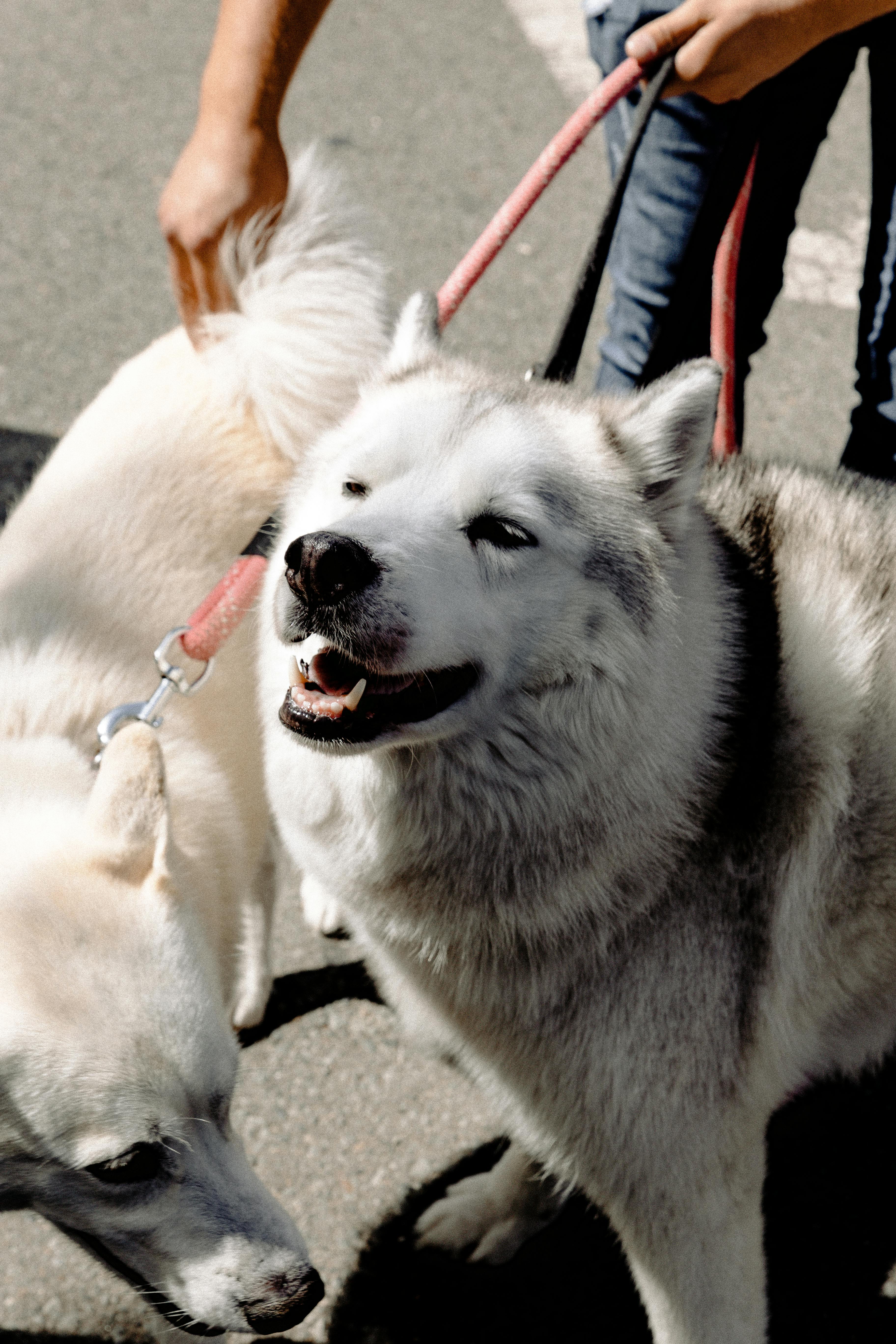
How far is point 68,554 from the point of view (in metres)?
2.00

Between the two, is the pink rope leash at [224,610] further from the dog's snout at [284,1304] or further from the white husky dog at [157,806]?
the dog's snout at [284,1304]

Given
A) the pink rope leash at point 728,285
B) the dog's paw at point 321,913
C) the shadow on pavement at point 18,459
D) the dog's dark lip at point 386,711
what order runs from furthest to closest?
the shadow on pavement at point 18,459
the dog's paw at point 321,913
the pink rope leash at point 728,285
the dog's dark lip at point 386,711

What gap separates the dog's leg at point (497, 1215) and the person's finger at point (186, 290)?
185cm

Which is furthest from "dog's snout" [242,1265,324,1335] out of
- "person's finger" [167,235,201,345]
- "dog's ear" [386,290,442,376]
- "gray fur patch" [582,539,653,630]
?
"person's finger" [167,235,201,345]

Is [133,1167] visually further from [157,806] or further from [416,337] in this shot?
[416,337]

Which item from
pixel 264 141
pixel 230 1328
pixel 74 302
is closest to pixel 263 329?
pixel 264 141

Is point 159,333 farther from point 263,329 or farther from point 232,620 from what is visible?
point 232,620

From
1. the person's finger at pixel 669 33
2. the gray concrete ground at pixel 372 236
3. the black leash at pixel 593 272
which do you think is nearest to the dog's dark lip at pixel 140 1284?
the gray concrete ground at pixel 372 236

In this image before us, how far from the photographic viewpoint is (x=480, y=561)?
54.4 inches

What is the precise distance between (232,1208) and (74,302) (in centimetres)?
350

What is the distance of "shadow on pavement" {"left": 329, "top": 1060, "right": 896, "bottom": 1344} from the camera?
1.94 m

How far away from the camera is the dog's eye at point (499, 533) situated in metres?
1.40

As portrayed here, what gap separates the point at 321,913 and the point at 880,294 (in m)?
1.85

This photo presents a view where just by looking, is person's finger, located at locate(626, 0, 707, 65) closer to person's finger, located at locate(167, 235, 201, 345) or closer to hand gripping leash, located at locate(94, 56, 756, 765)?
hand gripping leash, located at locate(94, 56, 756, 765)
